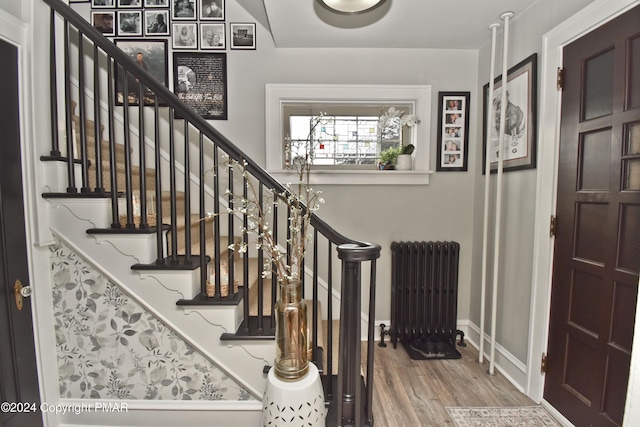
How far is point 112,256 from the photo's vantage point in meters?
1.54

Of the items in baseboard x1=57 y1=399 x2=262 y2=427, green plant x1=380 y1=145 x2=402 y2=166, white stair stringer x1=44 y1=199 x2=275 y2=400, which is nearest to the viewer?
white stair stringer x1=44 y1=199 x2=275 y2=400

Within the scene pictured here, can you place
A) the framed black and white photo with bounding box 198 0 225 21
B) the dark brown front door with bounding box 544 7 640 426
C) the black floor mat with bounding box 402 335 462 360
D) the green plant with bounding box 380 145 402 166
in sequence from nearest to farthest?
1. the dark brown front door with bounding box 544 7 640 426
2. the black floor mat with bounding box 402 335 462 360
3. the framed black and white photo with bounding box 198 0 225 21
4. the green plant with bounding box 380 145 402 166

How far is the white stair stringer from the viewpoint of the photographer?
1540mm

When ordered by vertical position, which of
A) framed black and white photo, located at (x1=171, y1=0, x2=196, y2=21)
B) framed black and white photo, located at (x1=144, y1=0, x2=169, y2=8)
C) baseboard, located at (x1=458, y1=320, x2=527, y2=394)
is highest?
framed black and white photo, located at (x1=144, y1=0, x2=169, y2=8)

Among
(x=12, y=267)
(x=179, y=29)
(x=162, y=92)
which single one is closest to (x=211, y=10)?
(x=179, y=29)

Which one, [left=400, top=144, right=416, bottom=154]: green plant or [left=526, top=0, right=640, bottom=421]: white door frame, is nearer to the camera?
[left=526, top=0, right=640, bottom=421]: white door frame

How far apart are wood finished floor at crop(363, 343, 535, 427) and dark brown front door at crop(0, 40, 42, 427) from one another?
6.18ft

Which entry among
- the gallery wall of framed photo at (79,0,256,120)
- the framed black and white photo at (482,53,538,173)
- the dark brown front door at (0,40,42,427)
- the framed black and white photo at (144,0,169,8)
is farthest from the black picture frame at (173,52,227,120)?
the framed black and white photo at (482,53,538,173)

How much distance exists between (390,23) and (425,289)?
7.11 feet

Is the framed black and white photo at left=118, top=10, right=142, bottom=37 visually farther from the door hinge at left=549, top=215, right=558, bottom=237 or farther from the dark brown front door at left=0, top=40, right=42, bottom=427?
the door hinge at left=549, top=215, right=558, bottom=237

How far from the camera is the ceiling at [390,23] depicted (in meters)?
1.95

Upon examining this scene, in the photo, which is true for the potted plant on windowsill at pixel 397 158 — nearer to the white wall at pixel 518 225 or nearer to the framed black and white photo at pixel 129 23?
the white wall at pixel 518 225

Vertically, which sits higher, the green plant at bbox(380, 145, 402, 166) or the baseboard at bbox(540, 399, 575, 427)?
the green plant at bbox(380, 145, 402, 166)

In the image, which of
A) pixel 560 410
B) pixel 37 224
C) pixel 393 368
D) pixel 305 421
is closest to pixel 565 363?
pixel 560 410
